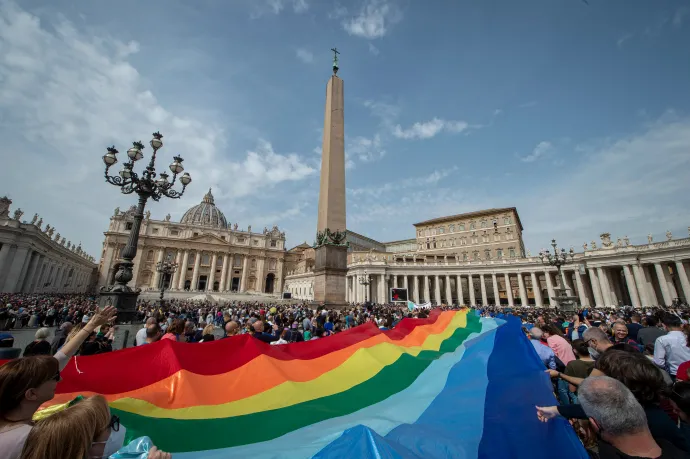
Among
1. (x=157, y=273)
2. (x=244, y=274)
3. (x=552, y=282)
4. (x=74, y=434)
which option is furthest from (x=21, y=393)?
(x=157, y=273)

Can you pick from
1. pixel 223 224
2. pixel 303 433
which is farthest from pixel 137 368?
pixel 223 224

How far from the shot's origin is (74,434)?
3.57 ft

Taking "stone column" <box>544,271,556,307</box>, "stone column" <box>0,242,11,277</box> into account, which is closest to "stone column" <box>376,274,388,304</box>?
"stone column" <box>544,271,556,307</box>

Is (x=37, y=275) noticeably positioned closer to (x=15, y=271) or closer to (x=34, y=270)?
(x=34, y=270)

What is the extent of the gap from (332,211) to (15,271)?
43.3m

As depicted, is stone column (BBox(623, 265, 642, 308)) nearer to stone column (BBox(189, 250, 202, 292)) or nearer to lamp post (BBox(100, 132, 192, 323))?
lamp post (BBox(100, 132, 192, 323))

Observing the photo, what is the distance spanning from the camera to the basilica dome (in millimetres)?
76106

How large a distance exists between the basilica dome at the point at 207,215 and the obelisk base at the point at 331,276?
2820 inches

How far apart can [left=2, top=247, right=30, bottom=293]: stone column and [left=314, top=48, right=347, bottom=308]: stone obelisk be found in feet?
139

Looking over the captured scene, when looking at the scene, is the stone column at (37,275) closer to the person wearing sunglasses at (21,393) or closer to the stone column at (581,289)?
the person wearing sunglasses at (21,393)

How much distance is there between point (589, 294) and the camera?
39.2m

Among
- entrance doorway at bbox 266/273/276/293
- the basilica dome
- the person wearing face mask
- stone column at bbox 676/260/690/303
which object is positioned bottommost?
the person wearing face mask

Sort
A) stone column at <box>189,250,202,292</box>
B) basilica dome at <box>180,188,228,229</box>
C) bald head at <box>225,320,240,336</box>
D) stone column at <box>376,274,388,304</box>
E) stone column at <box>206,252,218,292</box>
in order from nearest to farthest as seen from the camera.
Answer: bald head at <box>225,320,240,336</box>, stone column at <box>376,274,388,304</box>, stone column at <box>189,250,202,292</box>, stone column at <box>206,252,218,292</box>, basilica dome at <box>180,188,228,229</box>

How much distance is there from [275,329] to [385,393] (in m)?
5.09
